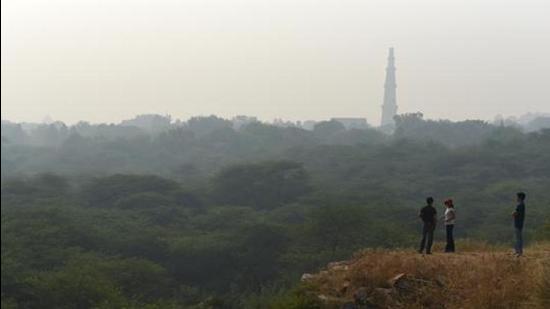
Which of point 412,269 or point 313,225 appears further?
point 313,225

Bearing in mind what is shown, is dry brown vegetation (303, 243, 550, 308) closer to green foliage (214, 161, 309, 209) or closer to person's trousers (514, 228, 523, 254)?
person's trousers (514, 228, 523, 254)

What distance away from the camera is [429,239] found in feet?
40.4

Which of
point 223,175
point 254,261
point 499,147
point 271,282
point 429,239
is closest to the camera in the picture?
point 429,239

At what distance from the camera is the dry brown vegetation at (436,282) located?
909 cm

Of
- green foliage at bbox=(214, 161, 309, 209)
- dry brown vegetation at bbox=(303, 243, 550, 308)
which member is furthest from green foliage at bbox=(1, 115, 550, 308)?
dry brown vegetation at bbox=(303, 243, 550, 308)

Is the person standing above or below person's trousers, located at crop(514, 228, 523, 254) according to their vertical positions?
above

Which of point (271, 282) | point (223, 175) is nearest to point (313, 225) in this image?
point (271, 282)

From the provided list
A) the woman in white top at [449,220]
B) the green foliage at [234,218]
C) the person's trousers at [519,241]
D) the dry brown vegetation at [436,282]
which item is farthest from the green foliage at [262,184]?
the dry brown vegetation at [436,282]

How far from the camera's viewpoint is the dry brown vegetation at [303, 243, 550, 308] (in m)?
9.09

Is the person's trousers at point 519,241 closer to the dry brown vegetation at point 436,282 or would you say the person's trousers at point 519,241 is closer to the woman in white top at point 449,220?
the dry brown vegetation at point 436,282

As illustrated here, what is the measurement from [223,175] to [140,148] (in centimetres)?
3747

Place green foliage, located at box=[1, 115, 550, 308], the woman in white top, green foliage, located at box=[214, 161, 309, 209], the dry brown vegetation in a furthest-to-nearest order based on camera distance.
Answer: green foliage, located at box=[214, 161, 309, 209] → green foliage, located at box=[1, 115, 550, 308] → the woman in white top → the dry brown vegetation

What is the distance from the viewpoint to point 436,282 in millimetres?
10273

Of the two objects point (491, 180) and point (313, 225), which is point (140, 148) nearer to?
point (491, 180)
